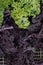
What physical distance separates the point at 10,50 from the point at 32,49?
0.26 metres

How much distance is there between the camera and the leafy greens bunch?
3359 millimetres

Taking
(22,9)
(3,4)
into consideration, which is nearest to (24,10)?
(22,9)

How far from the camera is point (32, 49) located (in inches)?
142

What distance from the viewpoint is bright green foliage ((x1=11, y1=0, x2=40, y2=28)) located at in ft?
11.0

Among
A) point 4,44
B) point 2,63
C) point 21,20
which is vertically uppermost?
point 21,20

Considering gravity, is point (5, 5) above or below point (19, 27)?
above

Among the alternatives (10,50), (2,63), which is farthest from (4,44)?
(2,63)

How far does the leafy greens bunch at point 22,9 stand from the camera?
3359 millimetres

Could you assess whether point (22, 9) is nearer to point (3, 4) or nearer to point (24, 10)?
point (24, 10)

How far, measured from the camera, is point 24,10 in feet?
11.0

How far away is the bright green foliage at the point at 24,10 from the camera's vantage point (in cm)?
336

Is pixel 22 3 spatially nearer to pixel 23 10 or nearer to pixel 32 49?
pixel 23 10

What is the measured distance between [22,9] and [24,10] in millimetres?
27

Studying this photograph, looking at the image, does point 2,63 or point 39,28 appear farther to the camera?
point 2,63
